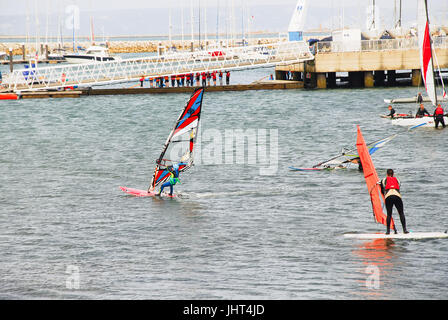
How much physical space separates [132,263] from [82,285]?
1934 mm

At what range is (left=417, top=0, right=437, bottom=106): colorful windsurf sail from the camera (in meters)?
45.4

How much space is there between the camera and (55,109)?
63938 millimetres

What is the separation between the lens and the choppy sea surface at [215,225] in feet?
54.4
